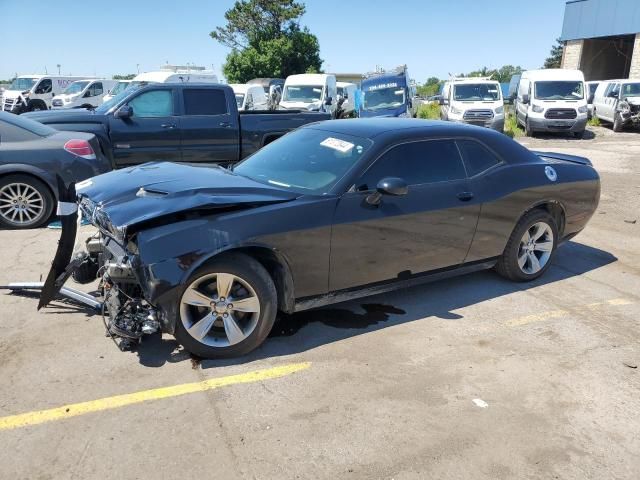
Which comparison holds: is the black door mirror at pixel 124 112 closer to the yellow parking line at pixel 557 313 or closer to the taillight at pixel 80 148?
the taillight at pixel 80 148

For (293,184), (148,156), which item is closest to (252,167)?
(293,184)

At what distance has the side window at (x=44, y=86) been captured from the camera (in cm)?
2731

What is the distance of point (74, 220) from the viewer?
390 cm

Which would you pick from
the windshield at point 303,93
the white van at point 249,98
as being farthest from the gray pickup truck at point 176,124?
the windshield at point 303,93

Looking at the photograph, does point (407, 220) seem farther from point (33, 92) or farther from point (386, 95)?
point (33, 92)

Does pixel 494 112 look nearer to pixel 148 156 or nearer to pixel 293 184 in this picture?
pixel 148 156

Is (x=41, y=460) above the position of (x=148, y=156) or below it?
below

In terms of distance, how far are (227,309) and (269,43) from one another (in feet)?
128

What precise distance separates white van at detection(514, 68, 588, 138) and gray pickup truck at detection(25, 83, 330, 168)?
1271 centimetres

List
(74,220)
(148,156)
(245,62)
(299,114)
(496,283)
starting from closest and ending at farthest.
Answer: (74,220), (496,283), (148,156), (299,114), (245,62)

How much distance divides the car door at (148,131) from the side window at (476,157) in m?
5.98

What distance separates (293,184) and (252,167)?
694mm

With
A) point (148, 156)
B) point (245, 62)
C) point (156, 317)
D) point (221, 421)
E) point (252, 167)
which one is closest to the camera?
point (221, 421)

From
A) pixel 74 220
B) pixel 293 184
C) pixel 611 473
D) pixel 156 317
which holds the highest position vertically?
pixel 293 184
